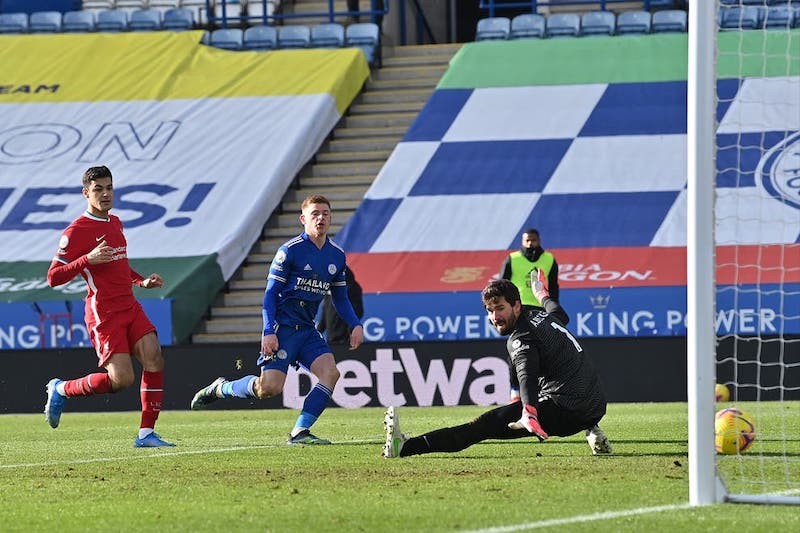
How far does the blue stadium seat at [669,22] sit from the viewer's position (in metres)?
23.9

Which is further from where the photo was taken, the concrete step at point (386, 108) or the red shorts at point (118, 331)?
the concrete step at point (386, 108)

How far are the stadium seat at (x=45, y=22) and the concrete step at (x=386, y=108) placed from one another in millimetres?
5866

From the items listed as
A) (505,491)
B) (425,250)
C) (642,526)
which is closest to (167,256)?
(425,250)

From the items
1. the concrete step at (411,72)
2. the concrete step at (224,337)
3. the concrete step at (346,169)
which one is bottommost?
the concrete step at (224,337)

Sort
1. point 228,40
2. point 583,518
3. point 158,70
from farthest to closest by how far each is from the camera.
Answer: point 228,40
point 158,70
point 583,518

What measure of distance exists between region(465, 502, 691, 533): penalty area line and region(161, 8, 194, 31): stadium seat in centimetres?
2069

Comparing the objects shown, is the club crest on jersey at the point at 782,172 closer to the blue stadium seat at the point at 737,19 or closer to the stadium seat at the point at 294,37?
the blue stadium seat at the point at 737,19

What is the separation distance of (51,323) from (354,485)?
1353cm

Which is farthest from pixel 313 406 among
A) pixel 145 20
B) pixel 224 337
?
pixel 145 20

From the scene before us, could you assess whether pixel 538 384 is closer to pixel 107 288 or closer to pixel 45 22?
pixel 107 288

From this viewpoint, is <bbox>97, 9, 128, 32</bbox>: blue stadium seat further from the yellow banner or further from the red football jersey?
the red football jersey

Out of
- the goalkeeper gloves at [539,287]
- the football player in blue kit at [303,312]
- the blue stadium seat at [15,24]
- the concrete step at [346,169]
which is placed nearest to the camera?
the goalkeeper gloves at [539,287]

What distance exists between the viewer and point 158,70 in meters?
24.5

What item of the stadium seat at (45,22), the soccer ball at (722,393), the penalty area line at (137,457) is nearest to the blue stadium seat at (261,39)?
the stadium seat at (45,22)
